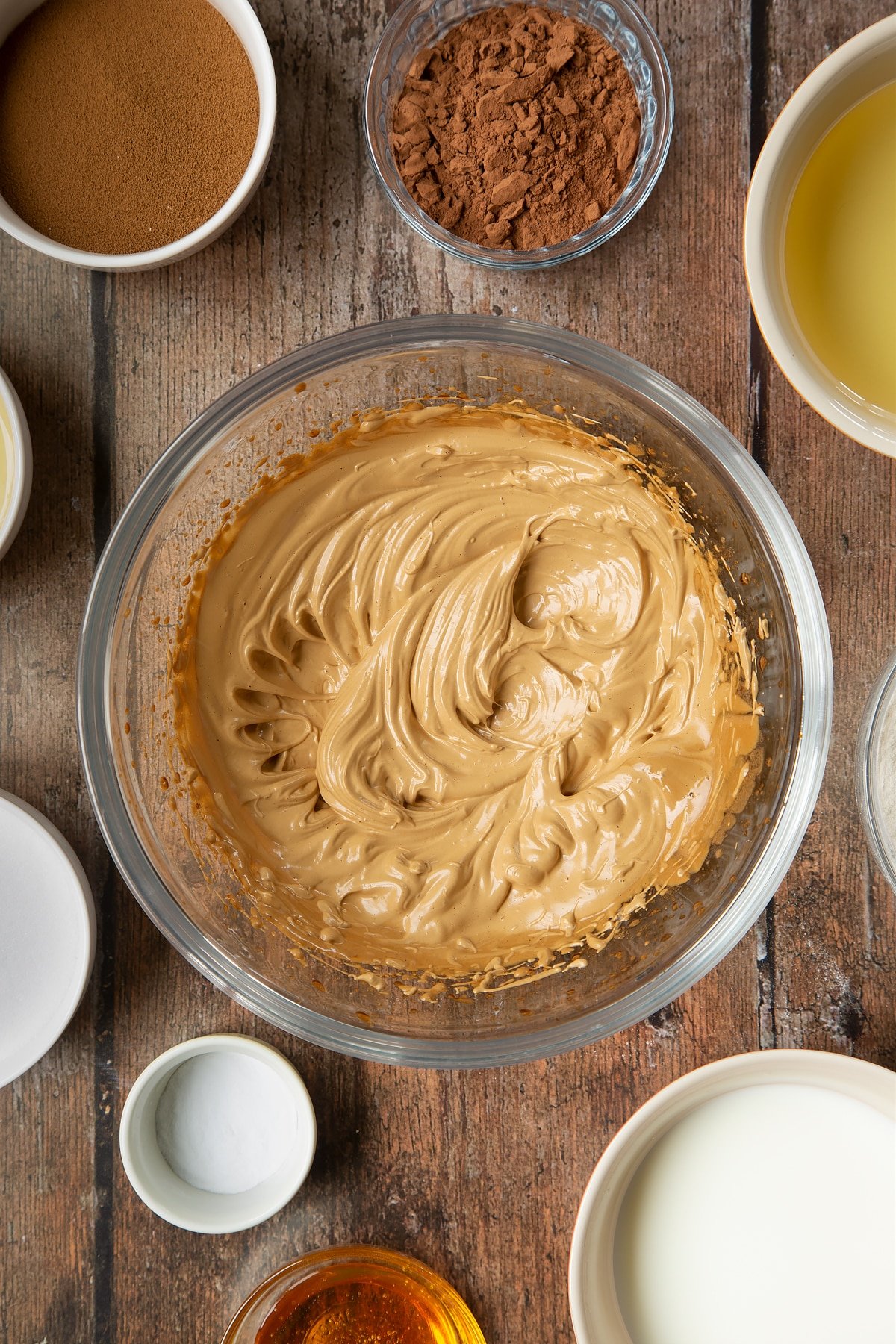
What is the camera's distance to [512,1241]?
120cm

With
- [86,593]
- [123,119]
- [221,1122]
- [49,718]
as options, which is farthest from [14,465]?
[221,1122]

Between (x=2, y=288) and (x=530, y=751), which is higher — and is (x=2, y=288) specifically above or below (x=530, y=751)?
above

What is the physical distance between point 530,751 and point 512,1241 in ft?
2.17

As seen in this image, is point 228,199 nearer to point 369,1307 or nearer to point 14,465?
point 14,465

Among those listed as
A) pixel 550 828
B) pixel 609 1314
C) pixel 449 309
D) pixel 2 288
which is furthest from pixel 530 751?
pixel 2 288

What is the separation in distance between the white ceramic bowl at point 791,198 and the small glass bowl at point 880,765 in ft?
1.01

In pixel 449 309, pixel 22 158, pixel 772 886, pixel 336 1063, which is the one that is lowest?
pixel 336 1063

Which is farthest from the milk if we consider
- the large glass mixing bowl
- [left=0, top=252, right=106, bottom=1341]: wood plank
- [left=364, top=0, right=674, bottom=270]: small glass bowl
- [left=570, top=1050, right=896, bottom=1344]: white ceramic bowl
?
[left=364, top=0, right=674, bottom=270]: small glass bowl

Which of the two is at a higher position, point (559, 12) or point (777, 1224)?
point (559, 12)

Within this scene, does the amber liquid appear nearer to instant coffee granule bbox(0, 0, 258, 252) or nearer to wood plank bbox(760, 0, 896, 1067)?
wood plank bbox(760, 0, 896, 1067)

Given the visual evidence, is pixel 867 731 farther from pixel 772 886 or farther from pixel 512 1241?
pixel 512 1241

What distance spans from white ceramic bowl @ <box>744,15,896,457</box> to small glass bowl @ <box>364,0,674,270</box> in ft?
0.61

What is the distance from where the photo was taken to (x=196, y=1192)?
1170mm

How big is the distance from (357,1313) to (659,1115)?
0.51m
